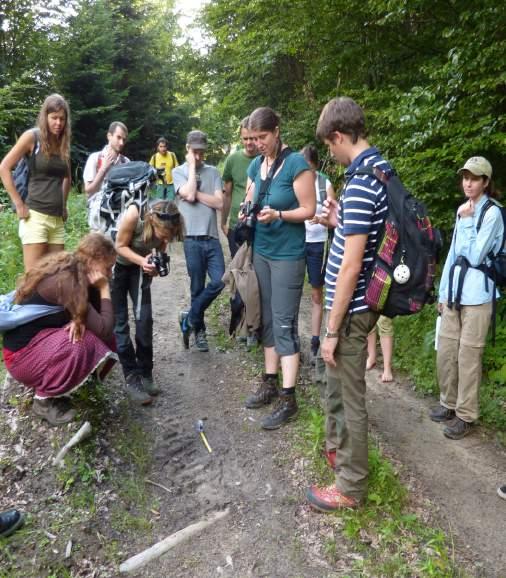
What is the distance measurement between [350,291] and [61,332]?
6.66ft

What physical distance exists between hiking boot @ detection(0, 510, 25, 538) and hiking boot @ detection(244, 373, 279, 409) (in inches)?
74.9

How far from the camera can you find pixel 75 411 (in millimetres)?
3412

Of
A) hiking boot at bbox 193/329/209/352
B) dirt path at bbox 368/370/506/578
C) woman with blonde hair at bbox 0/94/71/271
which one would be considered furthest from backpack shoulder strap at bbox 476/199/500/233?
woman with blonde hair at bbox 0/94/71/271

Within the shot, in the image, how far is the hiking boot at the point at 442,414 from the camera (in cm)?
409

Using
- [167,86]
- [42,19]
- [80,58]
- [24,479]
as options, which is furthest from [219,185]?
[167,86]

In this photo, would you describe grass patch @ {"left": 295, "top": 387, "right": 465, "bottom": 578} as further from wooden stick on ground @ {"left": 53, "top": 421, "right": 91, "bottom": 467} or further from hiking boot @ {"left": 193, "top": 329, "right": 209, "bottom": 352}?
hiking boot @ {"left": 193, "top": 329, "right": 209, "bottom": 352}

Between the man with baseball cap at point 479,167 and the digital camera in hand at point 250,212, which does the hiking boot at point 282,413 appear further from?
the man with baseball cap at point 479,167

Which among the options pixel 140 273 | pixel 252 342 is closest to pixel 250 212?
pixel 140 273

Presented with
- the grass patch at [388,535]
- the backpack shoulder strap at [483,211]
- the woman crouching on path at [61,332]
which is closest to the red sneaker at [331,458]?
the grass patch at [388,535]

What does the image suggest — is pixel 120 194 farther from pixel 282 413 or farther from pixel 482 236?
pixel 482 236

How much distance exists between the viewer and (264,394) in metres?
4.03

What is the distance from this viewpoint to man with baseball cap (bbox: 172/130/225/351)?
485 centimetres

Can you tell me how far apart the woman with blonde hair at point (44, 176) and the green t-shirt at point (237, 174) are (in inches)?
69.0

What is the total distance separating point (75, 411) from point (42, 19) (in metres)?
12.8
